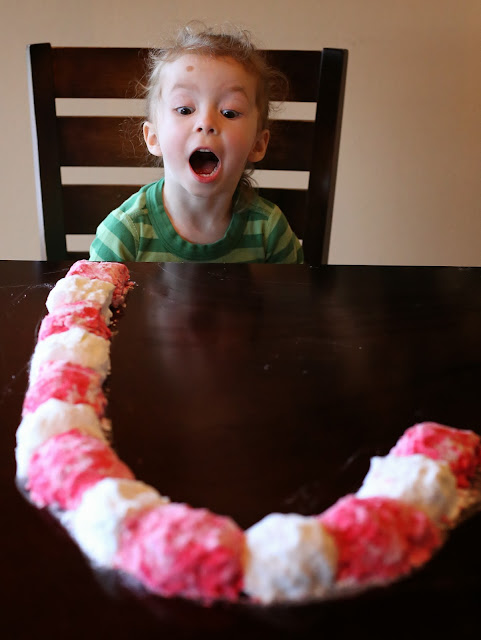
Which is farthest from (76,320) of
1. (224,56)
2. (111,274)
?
(224,56)

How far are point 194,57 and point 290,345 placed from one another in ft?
2.06

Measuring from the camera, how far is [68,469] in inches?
20.4

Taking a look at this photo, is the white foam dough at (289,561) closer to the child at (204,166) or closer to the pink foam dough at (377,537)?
the pink foam dough at (377,537)

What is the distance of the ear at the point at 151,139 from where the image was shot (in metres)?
1.31

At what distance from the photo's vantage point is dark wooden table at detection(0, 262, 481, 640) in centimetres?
41

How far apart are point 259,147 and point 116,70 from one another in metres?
0.29

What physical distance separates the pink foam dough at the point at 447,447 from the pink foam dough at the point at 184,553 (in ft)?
0.58

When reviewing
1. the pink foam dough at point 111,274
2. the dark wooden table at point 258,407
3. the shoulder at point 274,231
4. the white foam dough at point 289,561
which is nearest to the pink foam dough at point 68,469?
the dark wooden table at point 258,407

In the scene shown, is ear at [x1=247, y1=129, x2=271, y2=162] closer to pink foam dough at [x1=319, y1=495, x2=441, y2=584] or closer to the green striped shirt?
the green striped shirt

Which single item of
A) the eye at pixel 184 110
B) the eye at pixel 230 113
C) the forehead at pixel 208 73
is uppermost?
the forehead at pixel 208 73

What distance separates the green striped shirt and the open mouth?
0.12 metres

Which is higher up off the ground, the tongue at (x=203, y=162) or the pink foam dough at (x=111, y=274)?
the tongue at (x=203, y=162)

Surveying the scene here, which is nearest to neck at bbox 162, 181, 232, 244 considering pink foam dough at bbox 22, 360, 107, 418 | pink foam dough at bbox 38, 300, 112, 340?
pink foam dough at bbox 38, 300, 112, 340

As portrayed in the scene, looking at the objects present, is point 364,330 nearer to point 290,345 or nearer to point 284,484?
point 290,345
